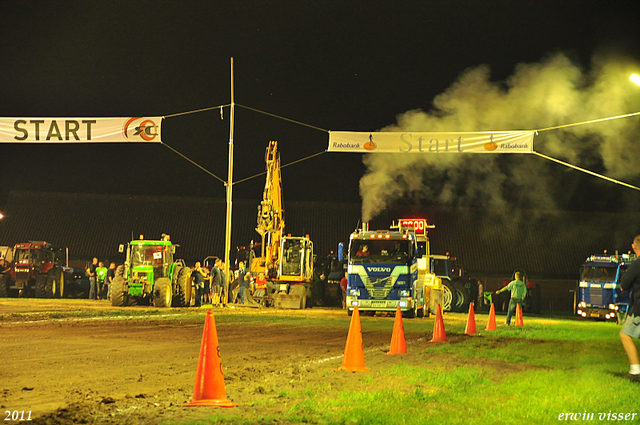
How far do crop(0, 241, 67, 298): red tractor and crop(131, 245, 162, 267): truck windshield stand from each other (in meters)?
11.0

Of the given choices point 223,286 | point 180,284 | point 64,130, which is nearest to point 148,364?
point 64,130

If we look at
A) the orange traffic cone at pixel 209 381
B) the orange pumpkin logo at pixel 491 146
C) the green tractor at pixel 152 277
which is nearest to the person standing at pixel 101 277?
the green tractor at pixel 152 277

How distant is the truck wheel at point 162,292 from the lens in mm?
26797

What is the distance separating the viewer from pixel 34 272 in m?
36.2

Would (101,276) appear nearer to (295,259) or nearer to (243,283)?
(243,283)

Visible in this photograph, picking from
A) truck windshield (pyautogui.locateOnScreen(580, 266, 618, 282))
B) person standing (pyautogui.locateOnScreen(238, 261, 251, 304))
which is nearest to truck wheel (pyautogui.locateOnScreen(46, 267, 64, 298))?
person standing (pyautogui.locateOnScreen(238, 261, 251, 304))

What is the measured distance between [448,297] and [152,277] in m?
14.5

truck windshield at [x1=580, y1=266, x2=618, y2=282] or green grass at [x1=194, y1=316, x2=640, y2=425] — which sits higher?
truck windshield at [x1=580, y1=266, x2=618, y2=282]

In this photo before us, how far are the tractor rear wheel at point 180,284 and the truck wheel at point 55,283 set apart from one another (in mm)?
11586

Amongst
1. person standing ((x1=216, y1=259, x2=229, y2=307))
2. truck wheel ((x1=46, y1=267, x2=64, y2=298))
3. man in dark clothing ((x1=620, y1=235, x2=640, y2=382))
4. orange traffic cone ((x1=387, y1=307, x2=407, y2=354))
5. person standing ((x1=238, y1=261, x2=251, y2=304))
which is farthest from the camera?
truck wheel ((x1=46, y1=267, x2=64, y2=298))

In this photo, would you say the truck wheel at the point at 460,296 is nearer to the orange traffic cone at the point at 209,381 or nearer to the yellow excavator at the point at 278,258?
the yellow excavator at the point at 278,258

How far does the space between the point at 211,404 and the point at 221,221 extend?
4598 centimetres

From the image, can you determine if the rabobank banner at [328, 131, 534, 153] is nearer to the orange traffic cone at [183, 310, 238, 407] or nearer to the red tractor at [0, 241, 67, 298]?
the orange traffic cone at [183, 310, 238, 407]

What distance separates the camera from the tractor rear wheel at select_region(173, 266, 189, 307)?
2788 centimetres
